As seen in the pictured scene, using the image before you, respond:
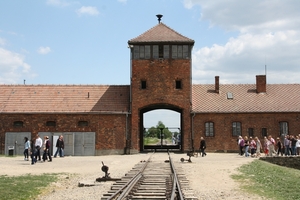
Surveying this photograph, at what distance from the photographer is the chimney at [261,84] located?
3719cm

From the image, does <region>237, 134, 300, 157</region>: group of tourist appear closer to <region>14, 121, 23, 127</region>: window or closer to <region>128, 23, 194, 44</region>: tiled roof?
<region>128, 23, 194, 44</region>: tiled roof

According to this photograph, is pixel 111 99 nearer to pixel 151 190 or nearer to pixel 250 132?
pixel 250 132

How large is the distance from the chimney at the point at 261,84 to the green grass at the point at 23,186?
24431 mm

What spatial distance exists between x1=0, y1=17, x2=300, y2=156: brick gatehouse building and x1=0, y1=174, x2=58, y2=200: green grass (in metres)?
16.0

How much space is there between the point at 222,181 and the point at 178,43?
19.5m

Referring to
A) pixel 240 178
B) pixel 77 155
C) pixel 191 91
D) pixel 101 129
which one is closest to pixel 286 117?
pixel 191 91

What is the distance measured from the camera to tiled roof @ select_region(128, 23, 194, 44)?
3341 centimetres

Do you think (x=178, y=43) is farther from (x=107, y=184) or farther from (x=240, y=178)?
(x=107, y=184)

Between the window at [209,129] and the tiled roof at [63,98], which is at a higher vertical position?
the tiled roof at [63,98]

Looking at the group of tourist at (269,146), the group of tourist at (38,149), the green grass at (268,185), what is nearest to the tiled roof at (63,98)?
the group of tourist at (38,149)

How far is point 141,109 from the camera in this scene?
34.7 meters

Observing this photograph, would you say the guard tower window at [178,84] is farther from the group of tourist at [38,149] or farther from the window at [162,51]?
the group of tourist at [38,149]

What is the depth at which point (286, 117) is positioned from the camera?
34281 millimetres

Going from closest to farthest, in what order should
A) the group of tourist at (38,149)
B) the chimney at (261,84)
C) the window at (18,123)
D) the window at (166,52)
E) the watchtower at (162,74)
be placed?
the group of tourist at (38,149), the window at (18,123), the watchtower at (162,74), the window at (166,52), the chimney at (261,84)
